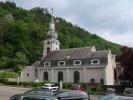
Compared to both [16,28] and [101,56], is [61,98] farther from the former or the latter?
[16,28]

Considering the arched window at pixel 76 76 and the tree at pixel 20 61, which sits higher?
the tree at pixel 20 61

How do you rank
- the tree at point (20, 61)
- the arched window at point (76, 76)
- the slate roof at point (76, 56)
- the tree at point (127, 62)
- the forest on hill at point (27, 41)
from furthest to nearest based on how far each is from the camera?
the forest on hill at point (27, 41) < the tree at point (20, 61) < the arched window at point (76, 76) < the slate roof at point (76, 56) < the tree at point (127, 62)

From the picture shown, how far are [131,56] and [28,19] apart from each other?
133 metres

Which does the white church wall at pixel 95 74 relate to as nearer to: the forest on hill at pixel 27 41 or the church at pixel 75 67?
the church at pixel 75 67

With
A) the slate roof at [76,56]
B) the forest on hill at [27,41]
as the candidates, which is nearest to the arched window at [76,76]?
the slate roof at [76,56]

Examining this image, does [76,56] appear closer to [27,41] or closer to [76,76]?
[76,76]

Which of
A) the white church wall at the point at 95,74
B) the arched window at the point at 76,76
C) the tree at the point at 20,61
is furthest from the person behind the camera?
the tree at the point at 20,61

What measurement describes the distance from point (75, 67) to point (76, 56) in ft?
11.6

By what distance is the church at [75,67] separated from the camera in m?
91.5

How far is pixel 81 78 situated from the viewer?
309ft

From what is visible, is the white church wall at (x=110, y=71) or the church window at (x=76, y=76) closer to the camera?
the white church wall at (x=110, y=71)

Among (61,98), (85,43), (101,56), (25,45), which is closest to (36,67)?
(101,56)

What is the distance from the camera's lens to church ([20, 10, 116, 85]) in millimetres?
91500

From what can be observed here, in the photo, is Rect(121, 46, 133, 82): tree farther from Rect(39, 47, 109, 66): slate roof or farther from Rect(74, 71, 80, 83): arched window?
Rect(74, 71, 80, 83): arched window
